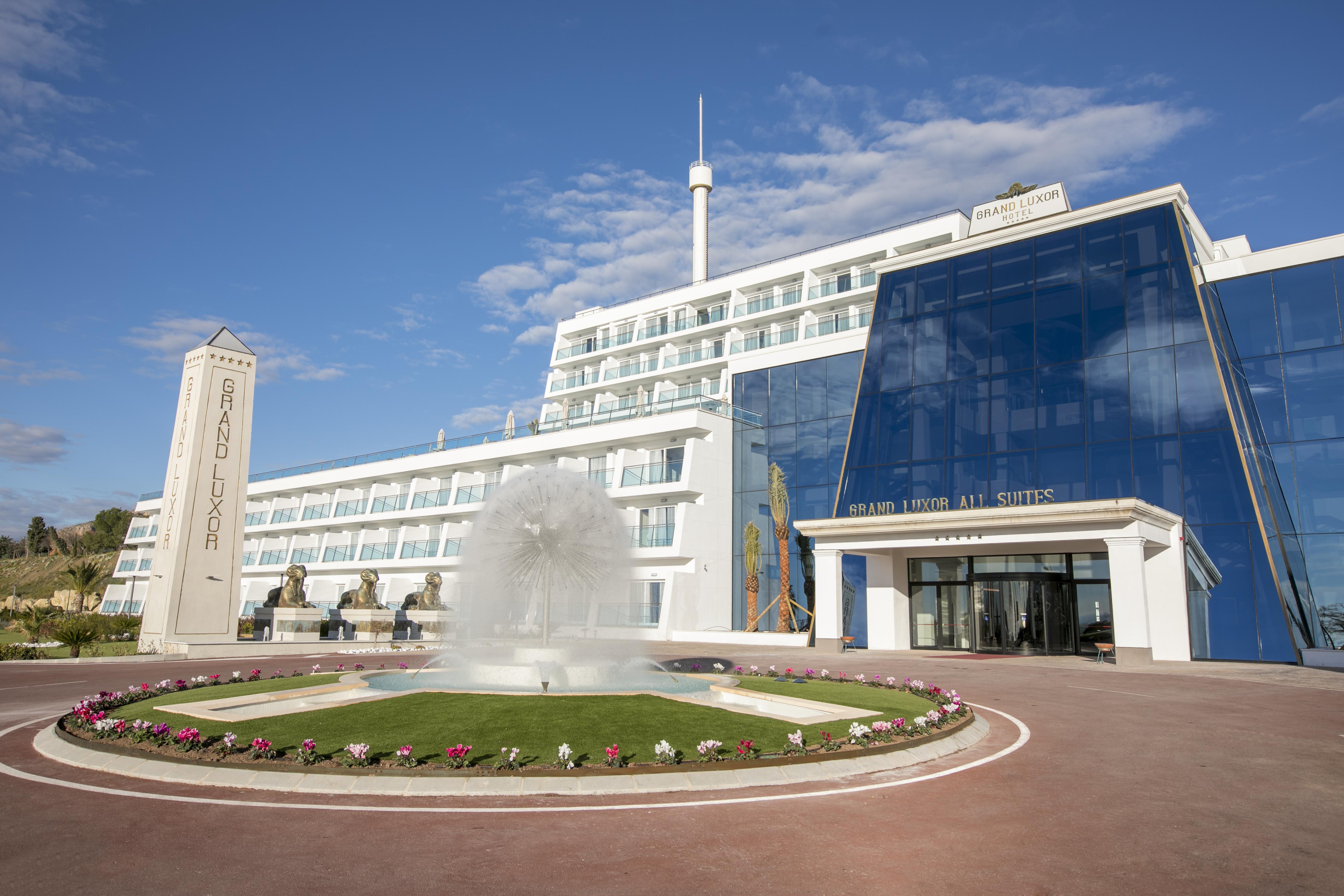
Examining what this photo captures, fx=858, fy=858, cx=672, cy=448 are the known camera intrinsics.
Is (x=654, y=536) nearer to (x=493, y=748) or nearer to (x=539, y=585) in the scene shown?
(x=539, y=585)

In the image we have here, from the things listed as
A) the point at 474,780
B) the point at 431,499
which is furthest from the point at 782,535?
the point at 474,780

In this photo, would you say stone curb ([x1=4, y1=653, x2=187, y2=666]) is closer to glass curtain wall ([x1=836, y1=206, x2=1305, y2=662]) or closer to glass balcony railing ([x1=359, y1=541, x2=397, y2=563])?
glass curtain wall ([x1=836, y1=206, x2=1305, y2=662])

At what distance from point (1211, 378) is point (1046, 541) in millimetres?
8285

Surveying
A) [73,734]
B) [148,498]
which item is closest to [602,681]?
[73,734]

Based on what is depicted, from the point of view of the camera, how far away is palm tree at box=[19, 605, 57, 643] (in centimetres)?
3716

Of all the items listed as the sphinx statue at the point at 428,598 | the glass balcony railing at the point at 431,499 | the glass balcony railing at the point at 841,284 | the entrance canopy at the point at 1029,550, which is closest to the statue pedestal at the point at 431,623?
the sphinx statue at the point at 428,598

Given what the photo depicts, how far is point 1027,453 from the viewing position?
33.3 metres

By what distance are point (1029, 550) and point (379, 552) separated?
4383 cm

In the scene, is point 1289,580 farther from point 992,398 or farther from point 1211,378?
point 992,398

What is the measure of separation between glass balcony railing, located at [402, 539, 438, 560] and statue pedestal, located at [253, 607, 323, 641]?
58.0 ft

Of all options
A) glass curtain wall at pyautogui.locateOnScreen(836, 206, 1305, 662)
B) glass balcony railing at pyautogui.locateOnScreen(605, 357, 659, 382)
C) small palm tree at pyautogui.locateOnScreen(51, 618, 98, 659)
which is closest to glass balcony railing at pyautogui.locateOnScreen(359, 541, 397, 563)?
glass balcony railing at pyautogui.locateOnScreen(605, 357, 659, 382)

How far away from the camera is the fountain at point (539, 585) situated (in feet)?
55.0

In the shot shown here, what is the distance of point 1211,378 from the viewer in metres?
29.9

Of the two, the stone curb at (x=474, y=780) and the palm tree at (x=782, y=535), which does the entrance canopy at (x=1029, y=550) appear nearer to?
the palm tree at (x=782, y=535)
